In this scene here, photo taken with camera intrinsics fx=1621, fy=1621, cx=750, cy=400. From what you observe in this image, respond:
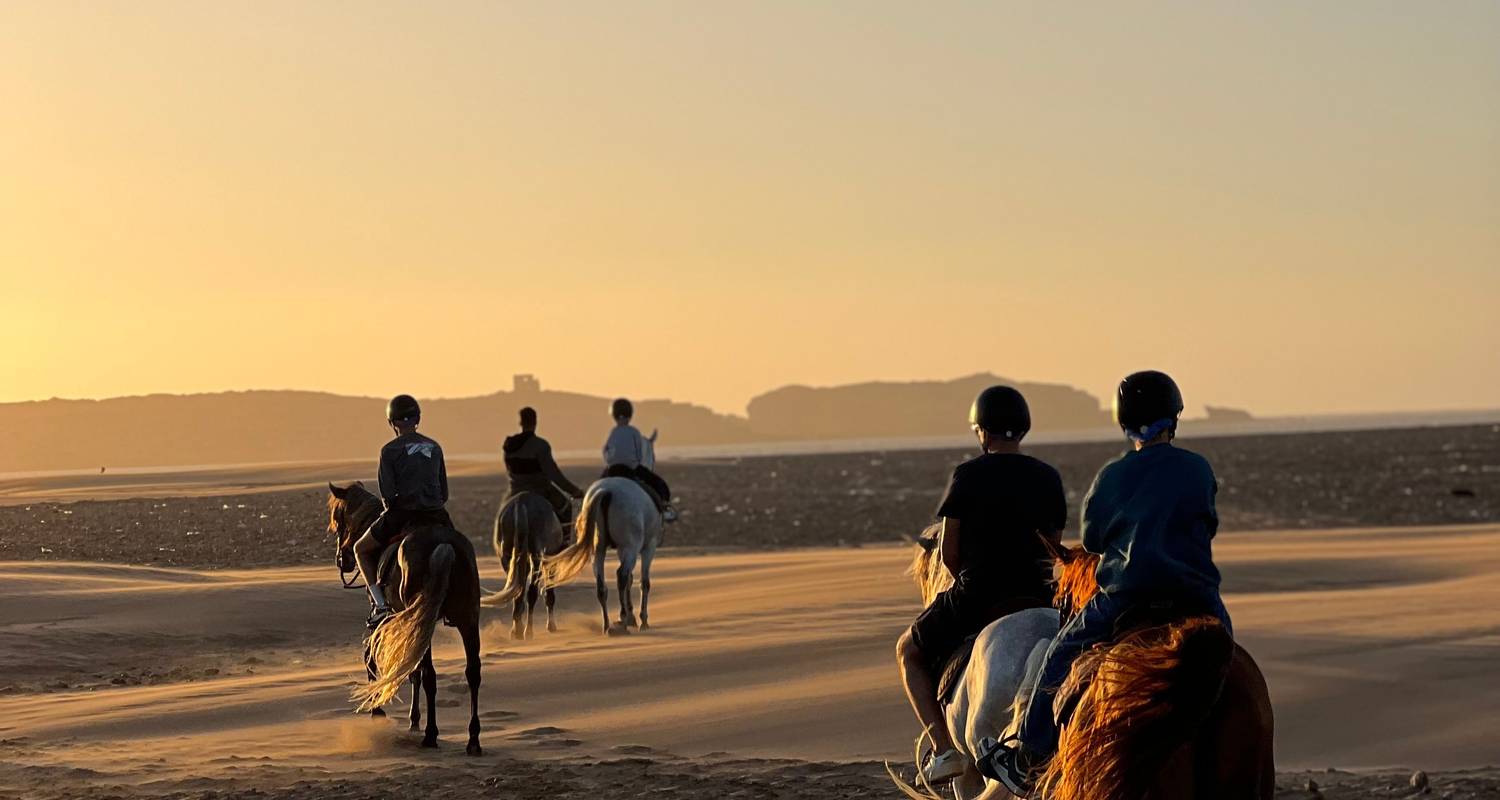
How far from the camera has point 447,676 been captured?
1622 centimetres

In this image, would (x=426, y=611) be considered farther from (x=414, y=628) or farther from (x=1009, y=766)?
(x=1009, y=766)

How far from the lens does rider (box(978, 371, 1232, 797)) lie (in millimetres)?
5609

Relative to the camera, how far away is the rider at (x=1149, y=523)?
221 inches

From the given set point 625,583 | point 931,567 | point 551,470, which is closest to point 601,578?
point 625,583

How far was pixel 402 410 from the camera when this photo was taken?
40.7 ft

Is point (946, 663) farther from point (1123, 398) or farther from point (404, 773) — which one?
point (404, 773)

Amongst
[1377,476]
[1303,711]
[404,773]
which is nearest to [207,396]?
[404,773]

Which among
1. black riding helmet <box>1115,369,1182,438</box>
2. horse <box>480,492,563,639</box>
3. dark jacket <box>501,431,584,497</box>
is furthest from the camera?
dark jacket <box>501,431,584,497</box>

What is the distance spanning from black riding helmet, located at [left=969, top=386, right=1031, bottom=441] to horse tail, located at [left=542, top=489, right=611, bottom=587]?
41.0 ft

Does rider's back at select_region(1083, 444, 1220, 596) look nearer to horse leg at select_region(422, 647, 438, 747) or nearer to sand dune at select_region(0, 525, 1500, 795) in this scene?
sand dune at select_region(0, 525, 1500, 795)

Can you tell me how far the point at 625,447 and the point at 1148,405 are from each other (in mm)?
14593

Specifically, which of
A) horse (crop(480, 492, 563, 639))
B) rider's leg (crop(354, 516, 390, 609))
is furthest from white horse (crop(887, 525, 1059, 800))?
horse (crop(480, 492, 563, 639))

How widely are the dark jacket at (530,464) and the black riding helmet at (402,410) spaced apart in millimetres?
7084

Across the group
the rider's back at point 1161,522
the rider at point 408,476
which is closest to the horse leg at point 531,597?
the rider at point 408,476
